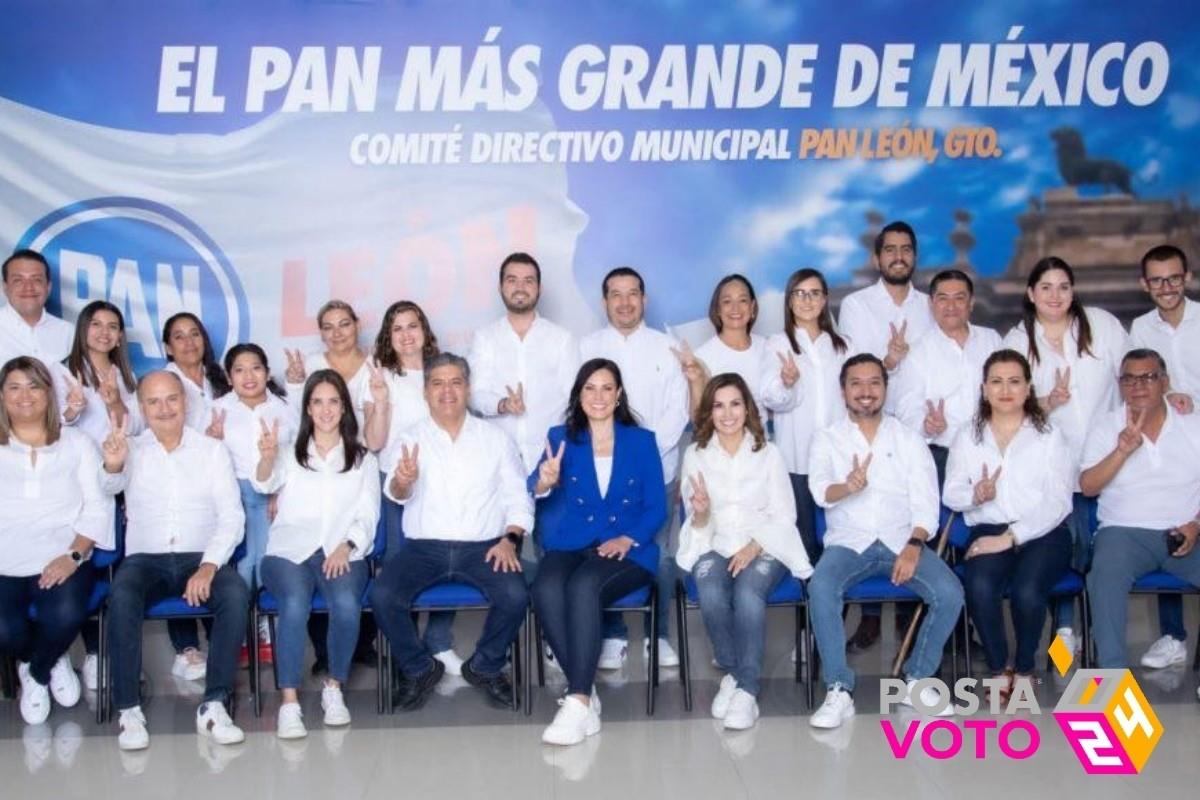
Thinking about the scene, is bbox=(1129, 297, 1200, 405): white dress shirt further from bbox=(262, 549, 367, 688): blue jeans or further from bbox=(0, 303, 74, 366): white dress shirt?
bbox=(0, 303, 74, 366): white dress shirt

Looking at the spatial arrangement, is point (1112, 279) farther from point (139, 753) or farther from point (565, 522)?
point (139, 753)

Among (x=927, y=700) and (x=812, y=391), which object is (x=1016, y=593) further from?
(x=812, y=391)

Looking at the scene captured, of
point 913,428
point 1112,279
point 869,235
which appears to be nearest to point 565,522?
point 913,428

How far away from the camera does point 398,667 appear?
505 cm

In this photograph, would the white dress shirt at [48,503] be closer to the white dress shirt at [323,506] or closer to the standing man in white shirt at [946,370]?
the white dress shirt at [323,506]

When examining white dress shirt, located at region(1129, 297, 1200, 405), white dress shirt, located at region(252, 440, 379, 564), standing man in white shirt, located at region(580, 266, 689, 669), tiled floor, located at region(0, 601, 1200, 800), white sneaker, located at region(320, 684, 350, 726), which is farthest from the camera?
white dress shirt, located at region(1129, 297, 1200, 405)

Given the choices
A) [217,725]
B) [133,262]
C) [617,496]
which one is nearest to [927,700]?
[617,496]

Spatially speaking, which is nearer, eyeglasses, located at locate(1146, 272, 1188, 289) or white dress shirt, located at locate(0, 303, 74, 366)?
eyeglasses, located at locate(1146, 272, 1188, 289)

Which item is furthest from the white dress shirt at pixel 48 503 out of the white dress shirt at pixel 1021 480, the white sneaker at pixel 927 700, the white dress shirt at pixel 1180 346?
the white dress shirt at pixel 1180 346

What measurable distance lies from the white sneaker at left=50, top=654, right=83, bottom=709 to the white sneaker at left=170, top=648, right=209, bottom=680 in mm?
482

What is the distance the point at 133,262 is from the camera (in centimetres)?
655

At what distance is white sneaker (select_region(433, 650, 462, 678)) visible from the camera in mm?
5430

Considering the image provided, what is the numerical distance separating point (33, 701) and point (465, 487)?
174 centimetres

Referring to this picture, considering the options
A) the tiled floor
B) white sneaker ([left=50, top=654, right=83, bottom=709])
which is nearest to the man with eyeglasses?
the tiled floor
